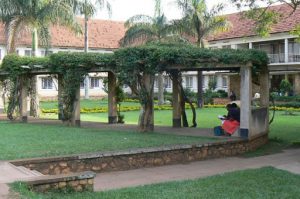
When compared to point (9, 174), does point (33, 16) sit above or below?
above

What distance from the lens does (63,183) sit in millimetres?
7594

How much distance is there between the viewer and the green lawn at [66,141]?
1050 cm

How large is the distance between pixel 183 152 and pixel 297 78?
30.4m

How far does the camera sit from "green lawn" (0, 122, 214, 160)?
34.4 ft

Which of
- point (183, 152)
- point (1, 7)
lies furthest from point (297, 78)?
point (183, 152)

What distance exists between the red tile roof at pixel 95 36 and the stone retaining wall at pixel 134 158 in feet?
110

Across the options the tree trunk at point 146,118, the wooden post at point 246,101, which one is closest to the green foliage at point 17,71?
the tree trunk at point 146,118

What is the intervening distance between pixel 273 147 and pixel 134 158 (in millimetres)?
5728

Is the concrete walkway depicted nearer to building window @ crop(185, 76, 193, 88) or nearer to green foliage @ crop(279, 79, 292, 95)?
green foliage @ crop(279, 79, 292, 95)

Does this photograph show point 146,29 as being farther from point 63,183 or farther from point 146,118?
point 63,183

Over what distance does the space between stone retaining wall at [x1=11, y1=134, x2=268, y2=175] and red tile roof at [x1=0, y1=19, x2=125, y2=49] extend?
3357cm

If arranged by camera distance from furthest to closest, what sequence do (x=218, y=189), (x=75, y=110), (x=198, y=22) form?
(x=198, y=22) < (x=75, y=110) < (x=218, y=189)

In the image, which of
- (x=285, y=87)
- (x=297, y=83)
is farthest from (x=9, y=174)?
(x=297, y=83)

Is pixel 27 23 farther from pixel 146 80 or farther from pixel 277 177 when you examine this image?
pixel 277 177
